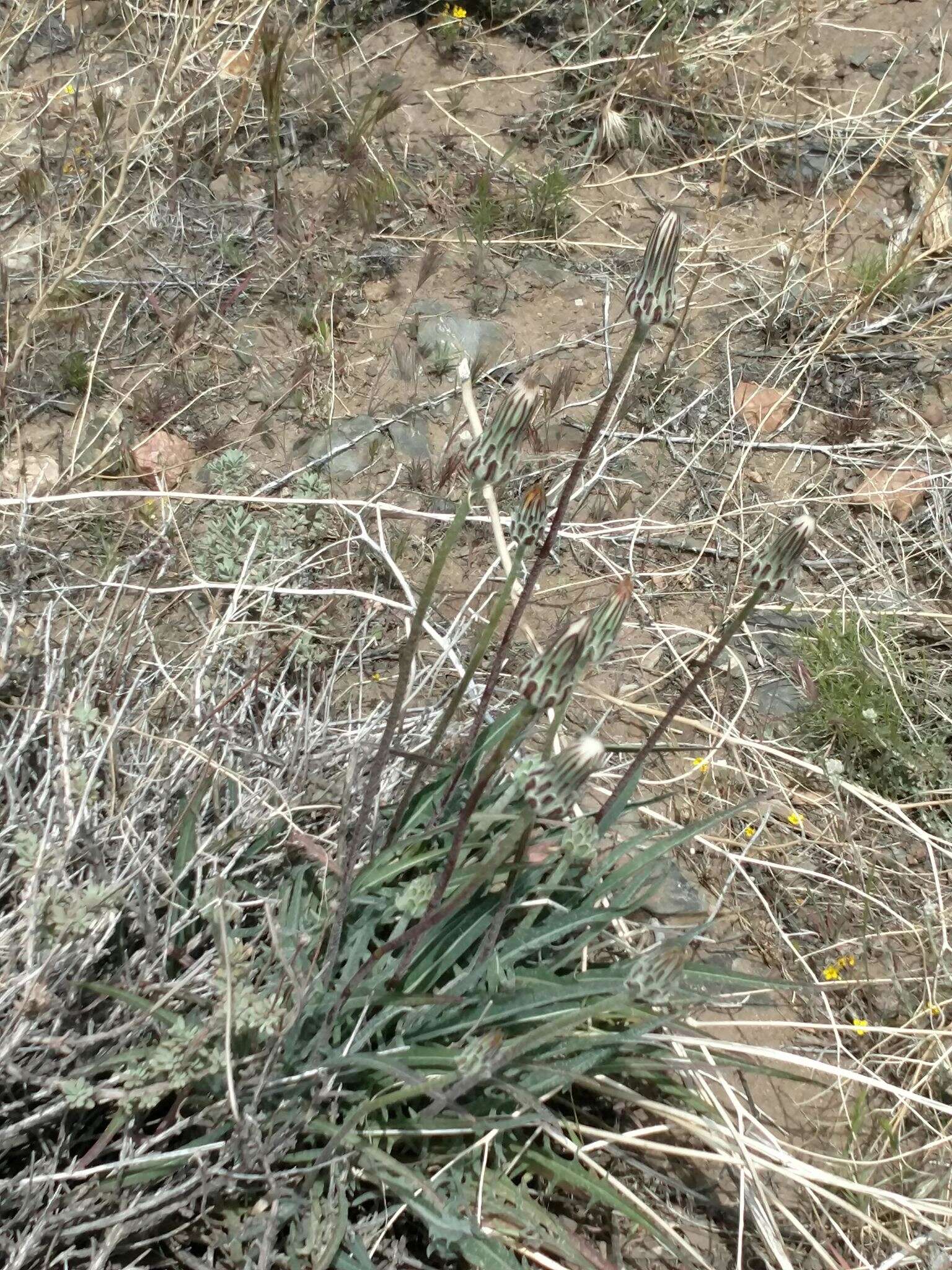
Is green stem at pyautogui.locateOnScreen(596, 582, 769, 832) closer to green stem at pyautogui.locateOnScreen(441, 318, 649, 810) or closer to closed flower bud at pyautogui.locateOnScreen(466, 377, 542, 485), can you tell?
green stem at pyautogui.locateOnScreen(441, 318, 649, 810)

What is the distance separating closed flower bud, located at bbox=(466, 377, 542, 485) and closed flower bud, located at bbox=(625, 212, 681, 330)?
174 millimetres

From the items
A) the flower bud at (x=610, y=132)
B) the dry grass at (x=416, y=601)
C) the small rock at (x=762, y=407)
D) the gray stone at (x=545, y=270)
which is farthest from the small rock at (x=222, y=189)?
the small rock at (x=762, y=407)

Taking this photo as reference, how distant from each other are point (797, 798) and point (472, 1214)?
1.20 metres

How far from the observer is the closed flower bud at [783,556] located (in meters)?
1.39

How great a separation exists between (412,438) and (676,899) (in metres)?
1.42

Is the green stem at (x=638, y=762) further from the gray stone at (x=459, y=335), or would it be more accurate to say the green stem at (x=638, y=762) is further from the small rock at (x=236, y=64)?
the small rock at (x=236, y=64)

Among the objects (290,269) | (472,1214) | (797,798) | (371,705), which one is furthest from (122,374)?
(472,1214)

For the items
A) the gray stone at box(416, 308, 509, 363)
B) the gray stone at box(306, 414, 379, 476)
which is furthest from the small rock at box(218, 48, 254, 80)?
the gray stone at box(306, 414, 379, 476)

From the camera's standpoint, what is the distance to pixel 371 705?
249 cm

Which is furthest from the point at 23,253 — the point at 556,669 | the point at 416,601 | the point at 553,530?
the point at 556,669

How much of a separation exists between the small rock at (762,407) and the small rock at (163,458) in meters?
1.53

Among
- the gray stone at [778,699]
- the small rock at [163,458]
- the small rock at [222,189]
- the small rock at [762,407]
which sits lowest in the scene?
the gray stone at [778,699]

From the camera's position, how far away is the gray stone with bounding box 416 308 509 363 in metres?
3.20

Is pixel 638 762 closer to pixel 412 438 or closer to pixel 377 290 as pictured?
pixel 412 438
